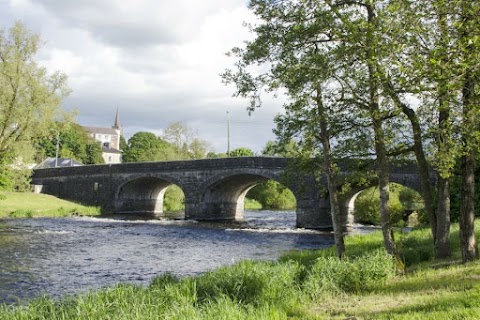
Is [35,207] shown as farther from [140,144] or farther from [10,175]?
[140,144]

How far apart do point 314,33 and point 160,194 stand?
46.7m

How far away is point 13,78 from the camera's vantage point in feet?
101

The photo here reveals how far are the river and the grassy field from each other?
1.50 meters

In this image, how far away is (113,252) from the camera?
67.5 ft

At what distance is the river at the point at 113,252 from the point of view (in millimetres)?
13789

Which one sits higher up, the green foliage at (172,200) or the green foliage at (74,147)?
the green foliage at (74,147)

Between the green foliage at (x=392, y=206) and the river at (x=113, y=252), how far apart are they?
8788 millimetres

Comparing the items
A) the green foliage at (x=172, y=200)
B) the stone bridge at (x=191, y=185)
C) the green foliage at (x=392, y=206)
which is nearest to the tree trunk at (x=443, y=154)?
the stone bridge at (x=191, y=185)

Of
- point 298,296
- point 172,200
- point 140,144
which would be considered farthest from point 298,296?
point 140,144

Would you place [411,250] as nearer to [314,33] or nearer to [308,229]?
[314,33]

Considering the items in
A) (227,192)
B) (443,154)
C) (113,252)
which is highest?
(443,154)

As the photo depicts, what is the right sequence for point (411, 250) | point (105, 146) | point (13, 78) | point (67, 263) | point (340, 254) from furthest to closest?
1. point (105, 146)
2. point (13, 78)
3. point (67, 263)
4. point (411, 250)
5. point (340, 254)

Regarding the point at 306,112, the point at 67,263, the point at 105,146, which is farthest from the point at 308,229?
the point at 105,146

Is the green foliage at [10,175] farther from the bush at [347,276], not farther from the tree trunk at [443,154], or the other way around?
the tree trunk at [443,154]
